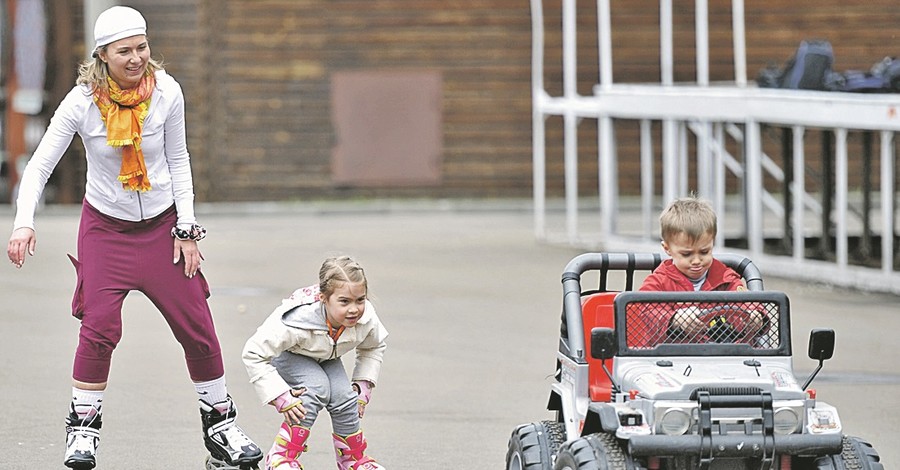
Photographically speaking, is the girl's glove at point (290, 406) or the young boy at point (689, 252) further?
the girl's glove at point (290, 406)

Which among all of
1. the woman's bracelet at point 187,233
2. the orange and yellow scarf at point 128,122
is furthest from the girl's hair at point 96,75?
the woman's bracelet at point 187,233

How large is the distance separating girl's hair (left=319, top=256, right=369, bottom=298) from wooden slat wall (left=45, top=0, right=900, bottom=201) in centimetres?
1758

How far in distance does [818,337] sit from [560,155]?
60.8 ft

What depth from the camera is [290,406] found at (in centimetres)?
561

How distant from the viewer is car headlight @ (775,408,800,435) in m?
4.82

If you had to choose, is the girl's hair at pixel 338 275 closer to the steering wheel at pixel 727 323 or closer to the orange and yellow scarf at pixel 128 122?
the orange and yellow scarf at pixel 128 122

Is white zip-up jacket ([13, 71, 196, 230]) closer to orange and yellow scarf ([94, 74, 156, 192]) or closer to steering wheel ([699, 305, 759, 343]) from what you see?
orange and yellow scarf ([94, 74, 156, 192])

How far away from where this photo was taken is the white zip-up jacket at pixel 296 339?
221 inches

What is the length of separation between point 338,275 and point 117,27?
1203 mm

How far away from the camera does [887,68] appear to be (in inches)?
534

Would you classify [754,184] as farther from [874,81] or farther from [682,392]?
[682,392]

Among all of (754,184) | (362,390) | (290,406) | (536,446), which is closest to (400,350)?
(362,390)

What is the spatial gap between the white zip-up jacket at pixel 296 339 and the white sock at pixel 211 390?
62 centimetres

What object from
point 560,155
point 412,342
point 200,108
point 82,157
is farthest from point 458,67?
point 412,342
